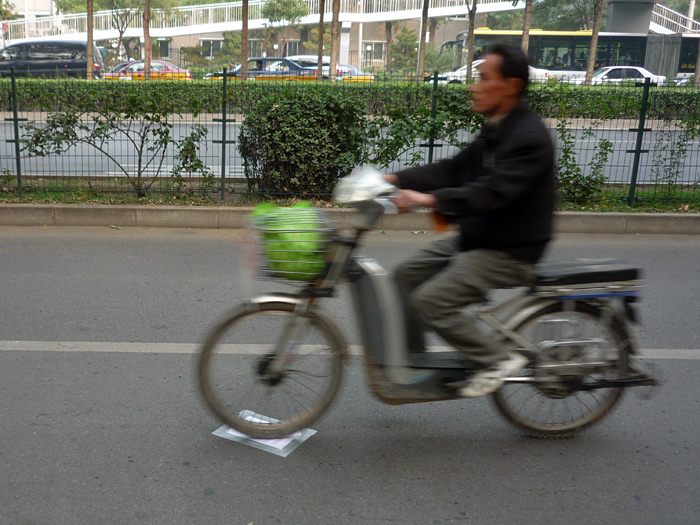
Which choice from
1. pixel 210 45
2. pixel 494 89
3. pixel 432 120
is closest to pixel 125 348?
pixel 494 89

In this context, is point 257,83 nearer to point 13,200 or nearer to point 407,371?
point 13,200

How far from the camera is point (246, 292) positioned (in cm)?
592

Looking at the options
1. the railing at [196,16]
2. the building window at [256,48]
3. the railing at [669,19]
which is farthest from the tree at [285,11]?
the railing at [669,19]

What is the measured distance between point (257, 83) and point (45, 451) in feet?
21.8

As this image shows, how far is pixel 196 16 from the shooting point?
53500 mm

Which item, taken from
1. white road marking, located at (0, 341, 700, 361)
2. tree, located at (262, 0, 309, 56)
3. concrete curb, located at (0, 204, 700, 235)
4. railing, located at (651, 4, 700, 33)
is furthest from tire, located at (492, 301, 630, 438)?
tree, located at (262, 0, 309, 56)

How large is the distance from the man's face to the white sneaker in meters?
1.13

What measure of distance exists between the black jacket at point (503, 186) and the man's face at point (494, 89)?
0.18ft

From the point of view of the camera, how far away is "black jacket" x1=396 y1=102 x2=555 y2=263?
10.1ft

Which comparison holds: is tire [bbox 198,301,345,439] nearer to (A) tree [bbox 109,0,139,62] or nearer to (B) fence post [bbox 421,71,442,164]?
(B) fence post [bbox 421,71,442,164]

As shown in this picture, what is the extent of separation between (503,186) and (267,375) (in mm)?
1417

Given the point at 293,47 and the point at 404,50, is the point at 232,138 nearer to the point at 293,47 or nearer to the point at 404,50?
the point at 404,50

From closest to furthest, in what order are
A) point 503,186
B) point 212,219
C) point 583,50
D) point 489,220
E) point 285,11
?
point 503,186
point 489,220
point 212,219
point 583,50
point 285,11

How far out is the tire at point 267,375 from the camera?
342 centimetres
